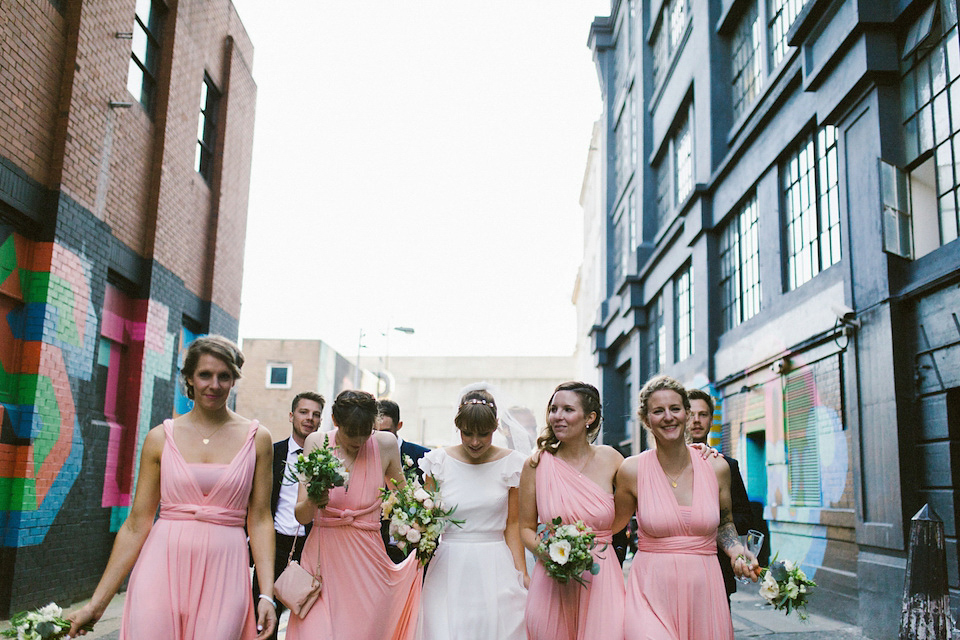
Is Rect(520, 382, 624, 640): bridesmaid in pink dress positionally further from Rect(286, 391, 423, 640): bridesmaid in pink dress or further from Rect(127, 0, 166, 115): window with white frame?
Rect(127, 0, 166, 115): window with white frame

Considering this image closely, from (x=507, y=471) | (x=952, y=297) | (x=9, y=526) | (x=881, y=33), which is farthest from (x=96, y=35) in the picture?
(x=952, y=297)

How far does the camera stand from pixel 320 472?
4.83 metres

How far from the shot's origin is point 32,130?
9766 millimetres

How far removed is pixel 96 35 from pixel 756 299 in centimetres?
1092

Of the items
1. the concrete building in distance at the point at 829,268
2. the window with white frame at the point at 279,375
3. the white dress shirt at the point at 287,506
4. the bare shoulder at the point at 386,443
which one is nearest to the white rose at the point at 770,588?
the bare shoulder at the point at 386,443

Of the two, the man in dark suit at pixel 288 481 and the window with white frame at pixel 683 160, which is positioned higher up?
the window with white frame at pixel 683 160

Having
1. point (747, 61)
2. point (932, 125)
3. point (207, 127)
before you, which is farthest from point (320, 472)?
point (747, 61)

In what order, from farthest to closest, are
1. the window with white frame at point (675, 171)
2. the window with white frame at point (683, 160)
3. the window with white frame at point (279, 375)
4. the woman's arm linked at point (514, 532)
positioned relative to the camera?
the window with white frame at point (279, 375) → the window with white frame at point (675, 171) → the window with white frame at point (683, 160) → the woman's arm linked at point (514, 532)

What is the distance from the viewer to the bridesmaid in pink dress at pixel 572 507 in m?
4.93

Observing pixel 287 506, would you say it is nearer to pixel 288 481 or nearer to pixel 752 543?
pixel 288 481

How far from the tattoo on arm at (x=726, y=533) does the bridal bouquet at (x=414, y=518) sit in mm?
1618

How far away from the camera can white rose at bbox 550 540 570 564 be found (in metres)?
4.48

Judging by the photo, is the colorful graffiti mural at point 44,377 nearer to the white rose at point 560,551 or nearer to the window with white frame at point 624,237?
the white rose at point 560,551

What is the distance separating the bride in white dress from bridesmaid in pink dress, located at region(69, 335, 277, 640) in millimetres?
1541
